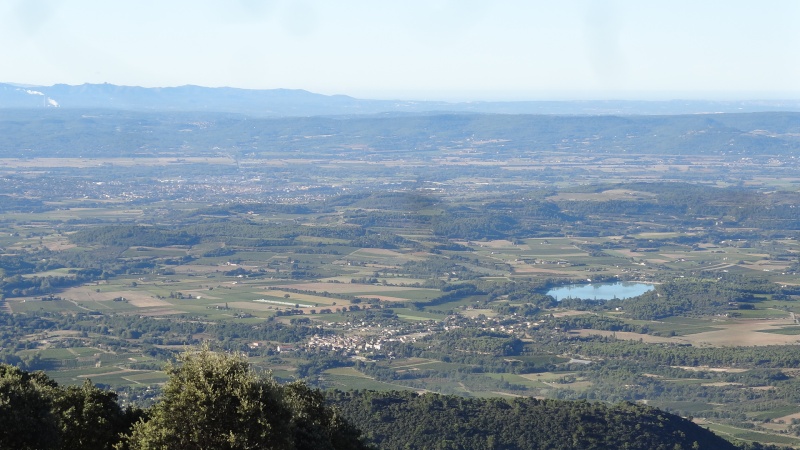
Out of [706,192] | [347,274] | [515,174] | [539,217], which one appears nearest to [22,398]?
[347,274]

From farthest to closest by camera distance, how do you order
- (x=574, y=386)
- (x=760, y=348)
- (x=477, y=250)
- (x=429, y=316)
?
(x=477, y=250)
(x=429, y=316)
(x=760, y=348)
(x=574, y=386)

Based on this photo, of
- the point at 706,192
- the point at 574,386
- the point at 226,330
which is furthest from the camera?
the point at 706,192

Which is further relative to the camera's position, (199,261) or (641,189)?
(641,189)

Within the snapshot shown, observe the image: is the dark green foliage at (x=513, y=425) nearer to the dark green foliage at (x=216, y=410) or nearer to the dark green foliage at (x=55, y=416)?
the dark green foliage at (x=55, y=416)

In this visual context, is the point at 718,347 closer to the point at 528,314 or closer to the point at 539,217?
the point at 528,314

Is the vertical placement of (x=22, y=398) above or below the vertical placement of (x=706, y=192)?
above

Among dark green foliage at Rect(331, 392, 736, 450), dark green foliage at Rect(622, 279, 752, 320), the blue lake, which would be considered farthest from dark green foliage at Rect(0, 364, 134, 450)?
the blue lake

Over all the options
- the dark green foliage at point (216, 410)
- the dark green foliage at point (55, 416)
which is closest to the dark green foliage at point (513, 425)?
the dark green foliage at point (55, 416)
